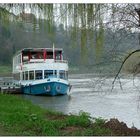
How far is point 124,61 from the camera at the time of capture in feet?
22.3

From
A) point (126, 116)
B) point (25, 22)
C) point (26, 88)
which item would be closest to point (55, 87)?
point (26, 88)

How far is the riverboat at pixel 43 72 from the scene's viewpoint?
26.5 meters

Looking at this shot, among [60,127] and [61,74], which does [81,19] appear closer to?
[60,127]

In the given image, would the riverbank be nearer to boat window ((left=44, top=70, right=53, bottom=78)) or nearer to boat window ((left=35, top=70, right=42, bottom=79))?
boat window ((left=44, top=70, right=53, bottom=78))

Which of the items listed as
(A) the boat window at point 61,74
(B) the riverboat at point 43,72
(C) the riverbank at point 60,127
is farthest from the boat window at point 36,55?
(C) the riverbank at point 60,127

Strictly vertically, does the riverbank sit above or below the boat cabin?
below

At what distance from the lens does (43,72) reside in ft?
88.9

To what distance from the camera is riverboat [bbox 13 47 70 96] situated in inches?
1042

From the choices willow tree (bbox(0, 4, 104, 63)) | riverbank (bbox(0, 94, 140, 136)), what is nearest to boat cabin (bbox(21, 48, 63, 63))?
riverbank (bbox(0, 94, 140, 136))

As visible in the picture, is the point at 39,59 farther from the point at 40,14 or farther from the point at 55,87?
the point at 40,14

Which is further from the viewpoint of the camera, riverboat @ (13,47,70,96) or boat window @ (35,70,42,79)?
boat window @ (35,70,42,79)

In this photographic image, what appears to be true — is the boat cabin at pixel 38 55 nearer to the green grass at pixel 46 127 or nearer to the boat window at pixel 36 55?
the boat window at pixel 36 55

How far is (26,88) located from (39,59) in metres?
2.03

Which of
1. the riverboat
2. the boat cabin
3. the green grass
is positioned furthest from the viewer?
the boat cabin
